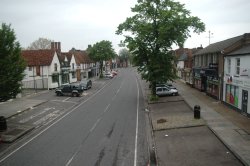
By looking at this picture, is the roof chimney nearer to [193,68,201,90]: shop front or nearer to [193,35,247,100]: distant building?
[193,68,201,90]: shop front

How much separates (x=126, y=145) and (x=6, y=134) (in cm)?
994

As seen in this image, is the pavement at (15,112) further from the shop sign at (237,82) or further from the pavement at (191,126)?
the shop sign at (237,82)

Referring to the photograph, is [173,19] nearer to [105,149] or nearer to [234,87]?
[234,87]

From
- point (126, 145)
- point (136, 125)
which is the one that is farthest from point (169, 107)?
A: point (126, 145)

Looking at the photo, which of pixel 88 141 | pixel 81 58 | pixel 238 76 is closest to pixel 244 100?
pixel 238 76

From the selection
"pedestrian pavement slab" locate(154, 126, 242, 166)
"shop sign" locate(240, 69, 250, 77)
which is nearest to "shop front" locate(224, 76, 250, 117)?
"shop sign" locate(240, 69, 250, 77)

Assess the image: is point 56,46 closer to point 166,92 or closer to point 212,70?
point 166,92

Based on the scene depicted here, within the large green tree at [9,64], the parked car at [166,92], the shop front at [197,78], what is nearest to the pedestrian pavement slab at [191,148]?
the large green tree at [9,64]

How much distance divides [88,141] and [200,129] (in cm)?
877

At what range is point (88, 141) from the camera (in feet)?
66.1

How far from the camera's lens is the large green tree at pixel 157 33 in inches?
1369

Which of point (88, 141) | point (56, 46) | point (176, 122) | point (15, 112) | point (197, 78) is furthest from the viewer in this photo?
point (56, 46)

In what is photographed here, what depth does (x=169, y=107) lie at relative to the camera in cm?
3225

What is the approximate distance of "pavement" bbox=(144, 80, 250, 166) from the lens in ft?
53.1
